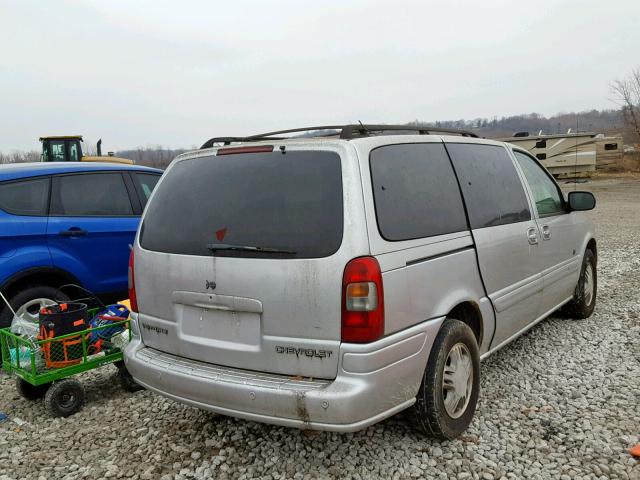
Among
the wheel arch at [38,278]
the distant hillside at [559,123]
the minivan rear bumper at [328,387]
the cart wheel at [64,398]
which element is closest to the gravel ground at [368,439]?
the cart wheel at [64,398]

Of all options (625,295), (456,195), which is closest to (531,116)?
(625,295)

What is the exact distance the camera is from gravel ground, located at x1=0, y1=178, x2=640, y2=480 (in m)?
2.91

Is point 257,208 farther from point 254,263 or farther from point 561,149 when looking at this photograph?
point 561,149

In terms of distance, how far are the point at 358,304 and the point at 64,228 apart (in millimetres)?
3516

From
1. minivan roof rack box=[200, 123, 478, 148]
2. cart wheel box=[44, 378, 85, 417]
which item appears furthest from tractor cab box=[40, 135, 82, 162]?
minivan roof rack box=[200, 123, 478, 148]

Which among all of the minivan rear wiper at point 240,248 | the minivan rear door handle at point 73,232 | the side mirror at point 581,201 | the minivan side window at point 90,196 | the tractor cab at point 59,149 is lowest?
the minivan rear door handle at point 73,232

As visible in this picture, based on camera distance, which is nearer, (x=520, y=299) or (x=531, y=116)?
(x=520, y=299)

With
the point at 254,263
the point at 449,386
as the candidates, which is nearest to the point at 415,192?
the point at 254,263

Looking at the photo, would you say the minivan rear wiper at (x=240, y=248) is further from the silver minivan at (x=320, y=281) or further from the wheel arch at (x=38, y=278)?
the wheel arch at (x=38, y=278)

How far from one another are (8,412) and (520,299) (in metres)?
3.85

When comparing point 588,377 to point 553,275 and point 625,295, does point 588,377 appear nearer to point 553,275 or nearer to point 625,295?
point 553,275

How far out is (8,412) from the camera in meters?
3.81

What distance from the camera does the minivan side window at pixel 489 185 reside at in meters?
3.56

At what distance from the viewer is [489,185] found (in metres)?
3.85
